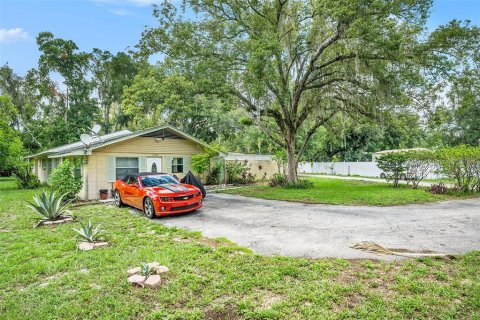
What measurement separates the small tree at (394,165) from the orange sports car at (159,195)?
10.5m

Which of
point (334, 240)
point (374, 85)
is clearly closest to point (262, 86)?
point (374, 85)

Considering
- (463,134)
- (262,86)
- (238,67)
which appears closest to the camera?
(262,86)

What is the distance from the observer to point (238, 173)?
750 inches

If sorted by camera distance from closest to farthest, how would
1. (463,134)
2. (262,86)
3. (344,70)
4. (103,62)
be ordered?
(262,86) < (344,70) < (463,134) < (103,62)

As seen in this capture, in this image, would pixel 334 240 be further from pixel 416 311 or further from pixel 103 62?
pixel 103 62

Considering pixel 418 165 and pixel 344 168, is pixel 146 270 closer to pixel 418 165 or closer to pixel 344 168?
pixel 418 165

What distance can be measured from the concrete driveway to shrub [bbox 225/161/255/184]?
8750 millimetres

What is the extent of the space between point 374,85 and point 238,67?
6.34m

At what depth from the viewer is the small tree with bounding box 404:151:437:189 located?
12969 millimetres

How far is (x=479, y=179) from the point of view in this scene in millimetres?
12031

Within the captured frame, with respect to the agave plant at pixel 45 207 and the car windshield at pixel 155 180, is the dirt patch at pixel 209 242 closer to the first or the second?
the car windshield at pixel 155 180

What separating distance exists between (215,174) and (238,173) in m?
1.78

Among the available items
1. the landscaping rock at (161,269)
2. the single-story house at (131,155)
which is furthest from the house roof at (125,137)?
the landscaping rock at (161,269)

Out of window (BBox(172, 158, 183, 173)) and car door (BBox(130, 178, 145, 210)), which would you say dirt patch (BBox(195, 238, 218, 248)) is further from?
window (BBox(172, 158, 183, 173))
